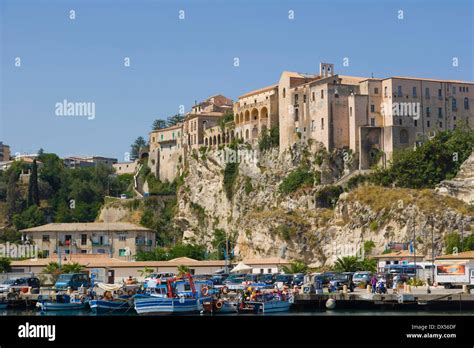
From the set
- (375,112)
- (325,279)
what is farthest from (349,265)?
(375,112)

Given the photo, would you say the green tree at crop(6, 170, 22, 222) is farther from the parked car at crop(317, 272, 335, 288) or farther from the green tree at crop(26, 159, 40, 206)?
the parked car at crop(317, 272, 335, 288)

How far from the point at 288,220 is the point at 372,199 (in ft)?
34.6

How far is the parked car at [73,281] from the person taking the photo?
233 ft

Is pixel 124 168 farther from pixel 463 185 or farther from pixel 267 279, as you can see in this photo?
pixel 267 279

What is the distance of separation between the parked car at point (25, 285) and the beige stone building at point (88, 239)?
30971 mm

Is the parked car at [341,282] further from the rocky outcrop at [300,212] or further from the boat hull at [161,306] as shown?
the rocky outcrop at [300,212]

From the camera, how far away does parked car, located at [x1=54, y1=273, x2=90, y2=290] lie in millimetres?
70875

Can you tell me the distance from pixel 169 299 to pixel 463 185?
47153 mm

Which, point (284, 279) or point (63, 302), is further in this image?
point (284, 279)

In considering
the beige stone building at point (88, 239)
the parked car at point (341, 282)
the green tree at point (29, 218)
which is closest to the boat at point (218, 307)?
the parked car at point (341, 282)

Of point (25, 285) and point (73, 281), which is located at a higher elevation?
point (73, 281)

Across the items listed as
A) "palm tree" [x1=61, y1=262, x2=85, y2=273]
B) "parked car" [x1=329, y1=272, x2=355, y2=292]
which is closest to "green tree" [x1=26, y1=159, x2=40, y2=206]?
"palm tree" [x1=61, y1=262, x2=85, y2=273]

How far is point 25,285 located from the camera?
72.1 m

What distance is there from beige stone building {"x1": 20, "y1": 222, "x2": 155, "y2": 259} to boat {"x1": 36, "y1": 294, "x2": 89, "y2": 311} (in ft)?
133
